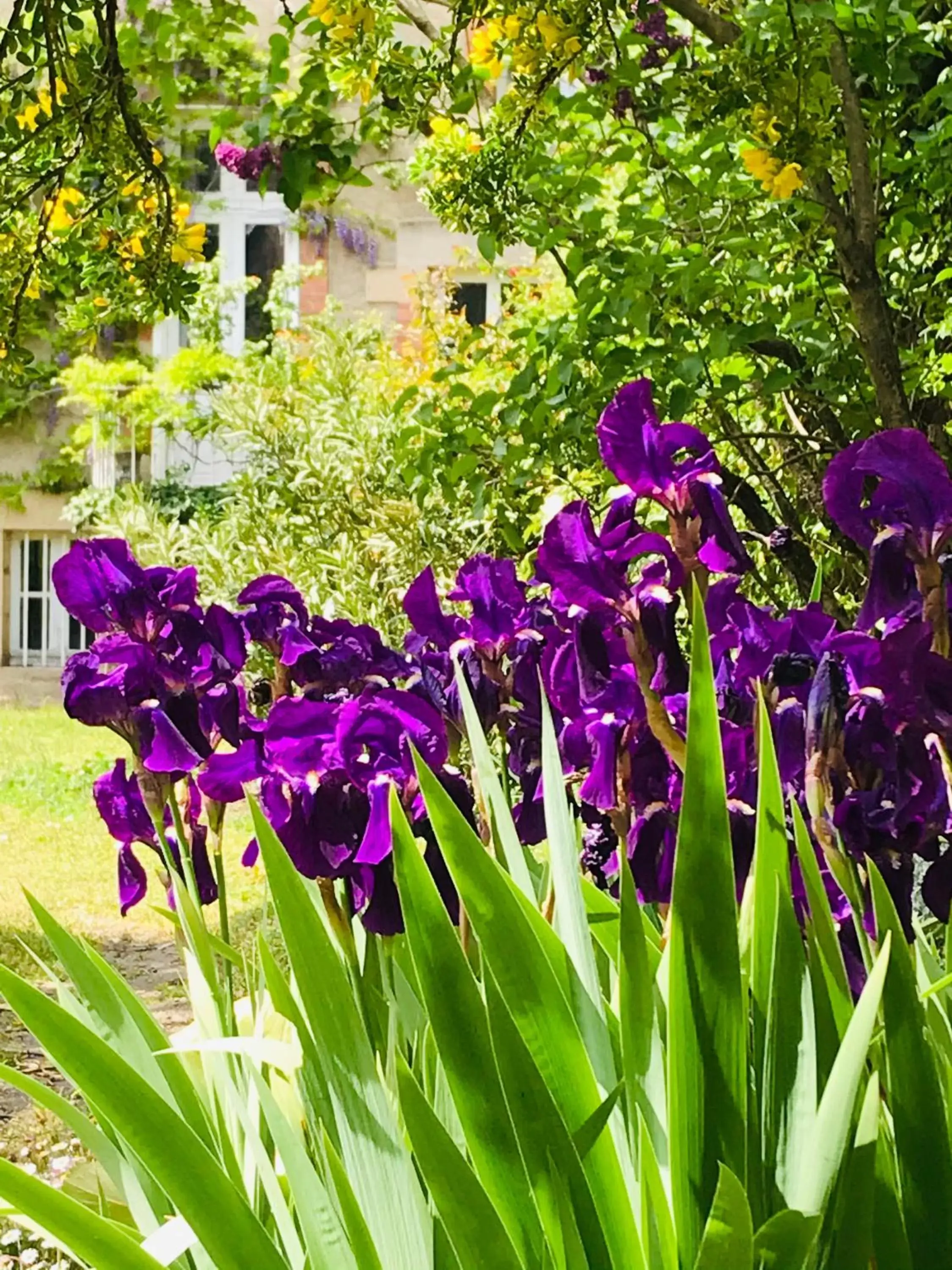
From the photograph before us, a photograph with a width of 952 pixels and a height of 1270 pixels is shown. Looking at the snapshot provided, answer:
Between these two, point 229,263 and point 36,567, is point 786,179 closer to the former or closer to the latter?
point 229,263

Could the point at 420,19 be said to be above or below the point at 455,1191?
above

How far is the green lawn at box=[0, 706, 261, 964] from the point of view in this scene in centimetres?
447

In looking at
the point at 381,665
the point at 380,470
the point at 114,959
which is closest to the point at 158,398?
the point at 380,470

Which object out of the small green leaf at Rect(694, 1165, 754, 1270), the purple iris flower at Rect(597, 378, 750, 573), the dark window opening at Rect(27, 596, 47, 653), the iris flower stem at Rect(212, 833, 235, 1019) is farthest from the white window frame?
the small green leaf at Rect(694, 1165, 754, 1270)

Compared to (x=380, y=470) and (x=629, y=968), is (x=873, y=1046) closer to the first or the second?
(x=629, y=968)

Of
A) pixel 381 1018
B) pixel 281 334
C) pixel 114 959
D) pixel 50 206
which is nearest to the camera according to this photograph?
pixel 381 1018

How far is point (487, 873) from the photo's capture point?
604 mm

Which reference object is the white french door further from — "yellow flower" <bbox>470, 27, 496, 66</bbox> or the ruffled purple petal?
the ruffled purple petal

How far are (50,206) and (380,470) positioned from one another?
92.2 inches

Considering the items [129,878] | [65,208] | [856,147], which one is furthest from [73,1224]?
[65,208]

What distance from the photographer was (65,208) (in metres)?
2.31

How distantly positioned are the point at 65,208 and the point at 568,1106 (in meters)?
2.10

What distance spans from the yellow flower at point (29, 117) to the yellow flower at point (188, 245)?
0.95 feet

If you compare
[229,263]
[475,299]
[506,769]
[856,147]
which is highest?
[229,263]
